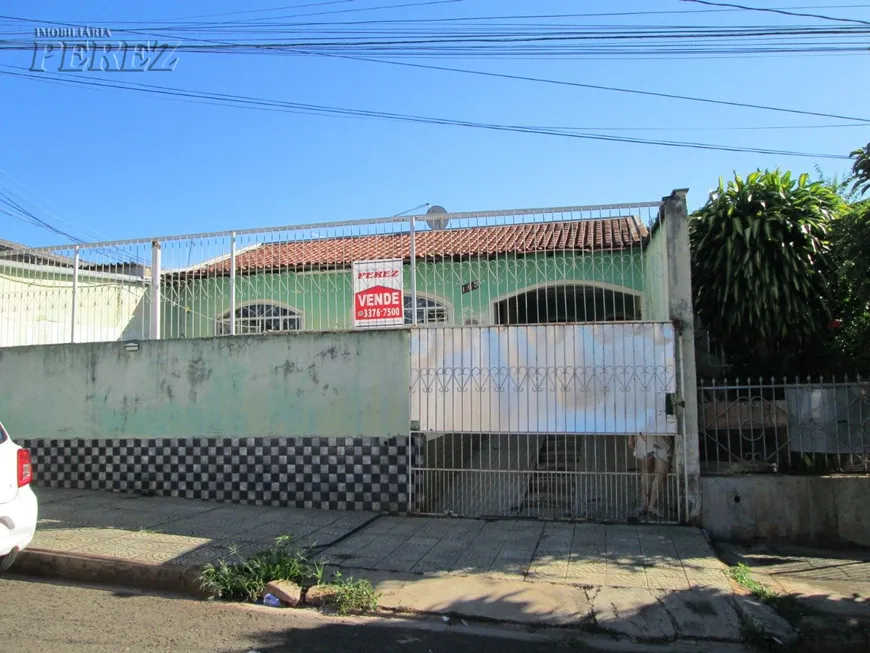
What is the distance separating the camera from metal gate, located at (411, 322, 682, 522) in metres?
7.27

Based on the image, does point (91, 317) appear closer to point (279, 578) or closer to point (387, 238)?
point (387, 238)

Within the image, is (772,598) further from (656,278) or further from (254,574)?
(254,574)

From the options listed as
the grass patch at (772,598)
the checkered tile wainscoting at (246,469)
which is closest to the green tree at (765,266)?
the grass patch at (772,598)

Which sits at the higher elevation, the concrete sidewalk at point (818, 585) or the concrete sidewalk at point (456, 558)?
the concrete sidewalk at point (456, 558)

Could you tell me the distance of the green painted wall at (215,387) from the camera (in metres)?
8.00

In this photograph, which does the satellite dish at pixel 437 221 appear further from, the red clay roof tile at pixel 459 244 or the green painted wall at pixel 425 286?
the green painted wall at pixel 425 286

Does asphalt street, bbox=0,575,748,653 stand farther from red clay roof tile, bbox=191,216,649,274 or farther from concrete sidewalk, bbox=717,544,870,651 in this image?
red clay roof tile, bbox=191,216,649,274

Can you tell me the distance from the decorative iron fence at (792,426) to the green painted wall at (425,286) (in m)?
1.91

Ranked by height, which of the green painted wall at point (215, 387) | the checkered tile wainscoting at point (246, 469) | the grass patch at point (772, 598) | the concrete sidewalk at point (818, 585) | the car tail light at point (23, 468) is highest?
the green painted wall at point (215, 387)

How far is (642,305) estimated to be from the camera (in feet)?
28.0

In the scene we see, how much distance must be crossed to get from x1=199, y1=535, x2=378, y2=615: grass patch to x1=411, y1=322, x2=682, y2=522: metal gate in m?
2.49

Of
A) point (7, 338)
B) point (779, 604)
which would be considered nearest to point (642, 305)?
point (779, 604)

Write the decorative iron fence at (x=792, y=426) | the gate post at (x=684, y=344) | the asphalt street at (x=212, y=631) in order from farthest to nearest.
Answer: the decorative iron fence at (x=792, y=426), the gate post at (x=684, y=344), the asphalt street at (x=212, y=631)

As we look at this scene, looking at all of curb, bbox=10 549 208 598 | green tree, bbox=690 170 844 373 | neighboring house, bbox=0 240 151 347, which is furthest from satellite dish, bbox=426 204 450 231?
curb, bbox=10 549 208 598
